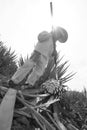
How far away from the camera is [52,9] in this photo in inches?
126

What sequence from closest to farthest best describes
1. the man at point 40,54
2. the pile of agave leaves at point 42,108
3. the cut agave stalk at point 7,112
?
the cut agave stalk at point 7,112 < the pile of agave leaves at point 42,108 < the man at point 40,54

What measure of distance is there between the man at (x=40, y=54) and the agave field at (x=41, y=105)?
21 cm

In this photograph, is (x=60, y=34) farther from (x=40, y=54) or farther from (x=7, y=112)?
(x=7, y=112)

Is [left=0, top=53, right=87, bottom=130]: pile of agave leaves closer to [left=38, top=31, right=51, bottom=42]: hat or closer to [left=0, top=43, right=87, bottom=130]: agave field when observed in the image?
[left=0, top=43, right=87, bottom=130]: agave field

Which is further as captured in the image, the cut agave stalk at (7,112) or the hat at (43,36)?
the hat at (43,36)

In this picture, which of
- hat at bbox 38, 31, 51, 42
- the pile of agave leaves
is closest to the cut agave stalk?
the pile of agave leaves

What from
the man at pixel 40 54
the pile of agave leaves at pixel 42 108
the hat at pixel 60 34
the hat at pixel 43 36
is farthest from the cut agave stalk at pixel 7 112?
the hat at pixel 60 34

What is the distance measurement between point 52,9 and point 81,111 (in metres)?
1.87

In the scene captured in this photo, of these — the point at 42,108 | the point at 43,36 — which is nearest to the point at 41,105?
the point at 42,108

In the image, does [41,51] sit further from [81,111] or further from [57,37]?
[81,111]

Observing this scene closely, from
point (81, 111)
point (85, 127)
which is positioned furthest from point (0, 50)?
point (85, 127)

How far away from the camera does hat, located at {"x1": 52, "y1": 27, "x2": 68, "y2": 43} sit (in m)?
3.04

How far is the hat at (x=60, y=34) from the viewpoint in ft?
9.96

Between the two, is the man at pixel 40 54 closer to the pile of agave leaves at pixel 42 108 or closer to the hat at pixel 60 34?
the hat at pixel 60 34
